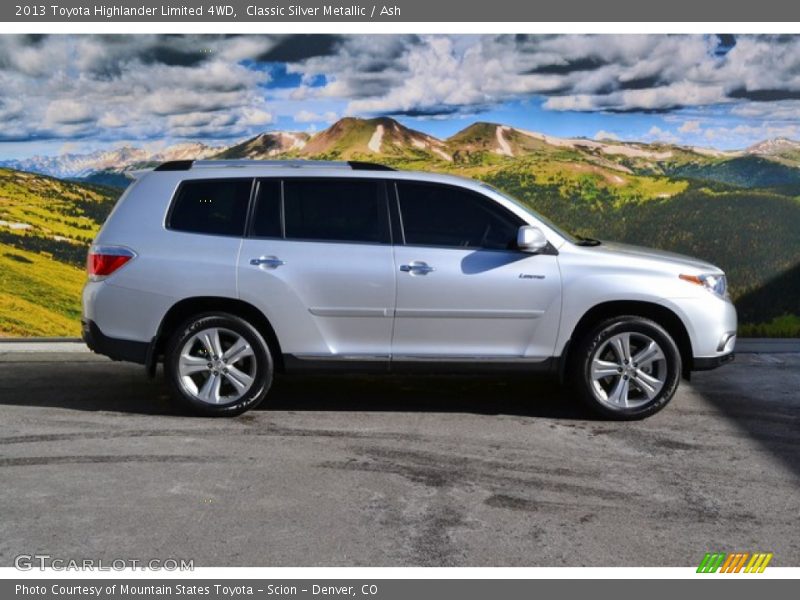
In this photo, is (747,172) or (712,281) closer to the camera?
(712,281)

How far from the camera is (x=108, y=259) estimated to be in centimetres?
719

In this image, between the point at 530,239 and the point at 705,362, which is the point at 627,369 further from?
the point at 530,239

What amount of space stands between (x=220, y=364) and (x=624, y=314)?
2.82 m

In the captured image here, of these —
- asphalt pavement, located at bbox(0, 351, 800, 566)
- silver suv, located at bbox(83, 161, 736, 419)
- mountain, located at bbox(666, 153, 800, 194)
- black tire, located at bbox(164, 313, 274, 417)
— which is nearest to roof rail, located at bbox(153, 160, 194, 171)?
silver suv, located at bbox(83, 161, 736, 419)

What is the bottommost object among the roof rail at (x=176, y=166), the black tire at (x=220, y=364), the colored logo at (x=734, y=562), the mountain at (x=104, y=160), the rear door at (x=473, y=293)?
the colored logo at (x=734, y=562)

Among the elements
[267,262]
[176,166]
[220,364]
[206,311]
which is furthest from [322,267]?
[176,166]

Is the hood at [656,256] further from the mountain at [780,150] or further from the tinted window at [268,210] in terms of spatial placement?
the mountain at [780,150]

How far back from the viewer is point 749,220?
1108 cm

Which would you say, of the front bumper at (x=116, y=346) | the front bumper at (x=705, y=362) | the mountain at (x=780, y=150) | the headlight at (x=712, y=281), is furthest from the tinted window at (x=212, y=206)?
the mountain at (x=780, y=150)

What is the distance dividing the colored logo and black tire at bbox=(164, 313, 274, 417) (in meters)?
3.41

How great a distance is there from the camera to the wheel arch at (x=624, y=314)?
283 inches

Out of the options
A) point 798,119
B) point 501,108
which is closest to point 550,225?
point 501,108

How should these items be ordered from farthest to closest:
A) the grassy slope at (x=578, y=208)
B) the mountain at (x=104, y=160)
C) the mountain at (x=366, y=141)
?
1. the mountain at (x=366, y=141)
2. the mountain at (x=104, y=160)
3. the grassy slope at (x=578, y=208)
